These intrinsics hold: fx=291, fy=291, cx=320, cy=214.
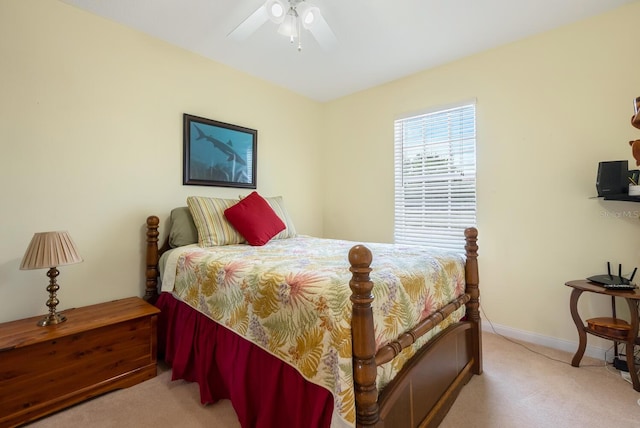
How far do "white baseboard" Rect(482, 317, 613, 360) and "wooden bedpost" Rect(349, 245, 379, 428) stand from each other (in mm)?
2131

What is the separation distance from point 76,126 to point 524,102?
11.6 ft

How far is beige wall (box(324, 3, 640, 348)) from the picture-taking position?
212 cm

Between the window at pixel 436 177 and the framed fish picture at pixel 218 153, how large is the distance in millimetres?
1645

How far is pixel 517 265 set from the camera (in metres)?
2.55

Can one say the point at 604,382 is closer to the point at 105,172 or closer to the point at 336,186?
the point at 336,186

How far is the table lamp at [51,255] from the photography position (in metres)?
1.66

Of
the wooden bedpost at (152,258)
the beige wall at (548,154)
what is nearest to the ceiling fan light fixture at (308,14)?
the beige wall at (548,154)

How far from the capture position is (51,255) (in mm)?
1683

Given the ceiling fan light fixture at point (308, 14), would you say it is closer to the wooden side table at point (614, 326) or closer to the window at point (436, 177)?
the window at point (436, 177)

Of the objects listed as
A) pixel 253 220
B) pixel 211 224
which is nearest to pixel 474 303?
pixel 253 220

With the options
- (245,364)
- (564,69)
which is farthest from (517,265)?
(245,364)

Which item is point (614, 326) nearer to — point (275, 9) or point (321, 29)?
point (321, 29)

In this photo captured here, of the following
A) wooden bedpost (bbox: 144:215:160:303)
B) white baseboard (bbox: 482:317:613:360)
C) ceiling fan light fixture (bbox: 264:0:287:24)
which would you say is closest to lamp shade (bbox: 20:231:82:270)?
wooden bedpost (bbox: 144:215:160:303)

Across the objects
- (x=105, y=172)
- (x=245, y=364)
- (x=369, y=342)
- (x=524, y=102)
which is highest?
(x=524, y=102)
